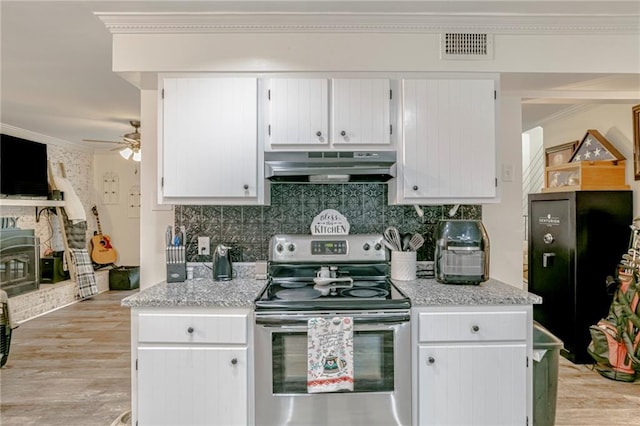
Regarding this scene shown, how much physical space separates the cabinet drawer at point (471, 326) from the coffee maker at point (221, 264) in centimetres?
117

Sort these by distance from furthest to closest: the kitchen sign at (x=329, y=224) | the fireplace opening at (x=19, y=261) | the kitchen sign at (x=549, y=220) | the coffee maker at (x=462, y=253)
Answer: the fireplace opening at (x=19, y=261) → the kitchen sign at (x=549, y=220) → the kitchen sign at (x=329, y=224) → the coffee maker at (x=462, y=253)

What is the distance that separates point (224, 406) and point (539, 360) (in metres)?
1.71

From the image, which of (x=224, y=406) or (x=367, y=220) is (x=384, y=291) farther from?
(x=224, y=406)

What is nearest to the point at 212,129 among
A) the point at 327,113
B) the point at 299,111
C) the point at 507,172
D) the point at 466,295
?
the point at 299,111

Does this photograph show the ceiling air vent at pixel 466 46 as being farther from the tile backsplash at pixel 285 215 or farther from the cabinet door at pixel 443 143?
the tile backsplash at pixel 285 215

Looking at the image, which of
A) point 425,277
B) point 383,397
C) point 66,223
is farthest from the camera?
point 66,223

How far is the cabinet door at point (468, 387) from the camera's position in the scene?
6.26 ft

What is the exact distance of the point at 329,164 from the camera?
85.0 inches

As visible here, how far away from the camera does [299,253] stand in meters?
2.37

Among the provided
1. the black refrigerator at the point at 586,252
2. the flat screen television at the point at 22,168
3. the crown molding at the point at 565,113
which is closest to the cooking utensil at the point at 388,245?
the black refrigerator at the point at 586,252

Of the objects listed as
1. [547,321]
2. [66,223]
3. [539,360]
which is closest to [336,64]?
[539,360]

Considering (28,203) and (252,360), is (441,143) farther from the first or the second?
(28,203)

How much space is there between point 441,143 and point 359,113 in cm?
50

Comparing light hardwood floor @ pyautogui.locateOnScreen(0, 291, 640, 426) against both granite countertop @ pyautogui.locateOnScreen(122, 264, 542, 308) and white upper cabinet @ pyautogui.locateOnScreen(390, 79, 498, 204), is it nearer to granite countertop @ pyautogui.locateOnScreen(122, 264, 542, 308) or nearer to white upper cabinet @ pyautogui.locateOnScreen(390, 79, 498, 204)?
granite countertop @ pyautogui.locateOnScreen(122, 264, 542, 308)
